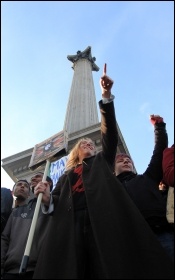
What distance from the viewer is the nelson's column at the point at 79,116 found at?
11195mm

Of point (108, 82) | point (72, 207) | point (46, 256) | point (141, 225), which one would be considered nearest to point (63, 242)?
point (46, 256)

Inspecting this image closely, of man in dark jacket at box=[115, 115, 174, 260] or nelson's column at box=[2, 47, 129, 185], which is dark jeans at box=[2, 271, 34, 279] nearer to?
man in dark jacket at box=[115, 115, 174, 260]


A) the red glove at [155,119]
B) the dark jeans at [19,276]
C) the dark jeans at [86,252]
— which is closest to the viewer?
the dark jeans at [86,252]

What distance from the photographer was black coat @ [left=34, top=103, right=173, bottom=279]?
3.04 m

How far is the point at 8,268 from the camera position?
157 inches

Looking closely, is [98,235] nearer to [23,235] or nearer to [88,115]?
[23,235]

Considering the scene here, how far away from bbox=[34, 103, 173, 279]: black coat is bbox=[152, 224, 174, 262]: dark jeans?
0.20 m

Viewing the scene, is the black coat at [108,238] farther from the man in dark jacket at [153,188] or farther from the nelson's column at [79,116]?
the nelson's column at [79,116]

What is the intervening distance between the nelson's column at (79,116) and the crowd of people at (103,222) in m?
2.03

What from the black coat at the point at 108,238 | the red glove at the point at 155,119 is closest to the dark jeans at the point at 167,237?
the black coat at the point at 108,238

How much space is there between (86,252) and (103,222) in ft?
1.25

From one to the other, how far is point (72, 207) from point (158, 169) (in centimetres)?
117

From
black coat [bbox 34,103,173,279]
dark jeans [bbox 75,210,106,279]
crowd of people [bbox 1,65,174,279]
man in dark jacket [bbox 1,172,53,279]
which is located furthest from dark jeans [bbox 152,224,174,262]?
man in dark jacket [bbox 1,172,53,279]

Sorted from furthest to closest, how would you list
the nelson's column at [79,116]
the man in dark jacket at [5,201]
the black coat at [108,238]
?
the nelson's column at [79,116]
the man in dark jacket at [5,201]
the black coat at [108,238]
